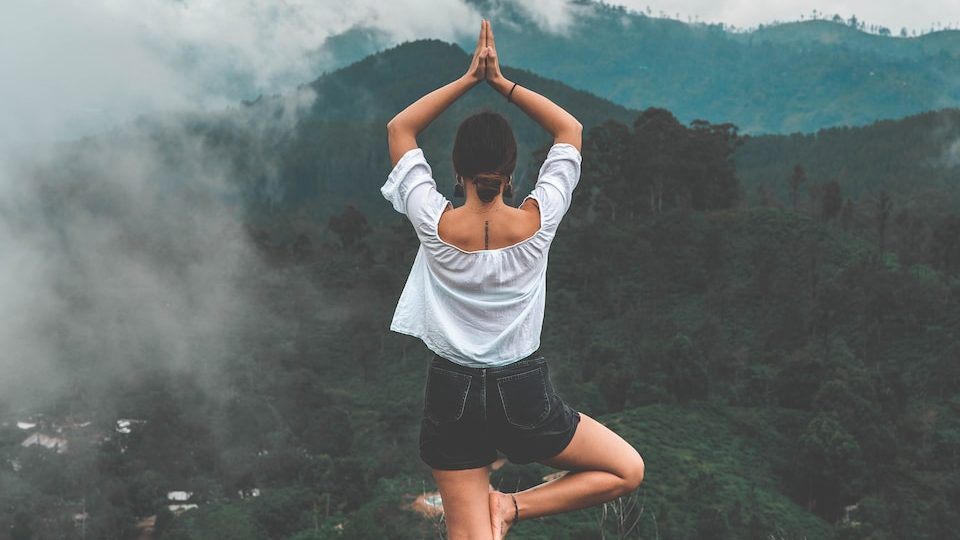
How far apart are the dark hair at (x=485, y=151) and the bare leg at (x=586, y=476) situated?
972 mm

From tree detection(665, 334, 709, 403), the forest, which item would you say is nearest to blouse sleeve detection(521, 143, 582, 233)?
the forest

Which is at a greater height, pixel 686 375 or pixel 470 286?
pixel 470 286

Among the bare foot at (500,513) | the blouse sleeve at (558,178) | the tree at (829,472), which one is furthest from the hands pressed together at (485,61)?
the tree at (829,472)

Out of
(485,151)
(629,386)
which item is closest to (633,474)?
(485,151)

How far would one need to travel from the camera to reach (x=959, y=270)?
37.6 m

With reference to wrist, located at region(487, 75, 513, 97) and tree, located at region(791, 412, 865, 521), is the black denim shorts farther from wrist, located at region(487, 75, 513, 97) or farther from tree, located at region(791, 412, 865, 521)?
tree, located at region(791, 412, 865, 521)

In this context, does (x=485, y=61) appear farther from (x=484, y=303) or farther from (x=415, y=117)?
(x=484, y=303)

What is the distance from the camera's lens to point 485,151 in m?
2.55

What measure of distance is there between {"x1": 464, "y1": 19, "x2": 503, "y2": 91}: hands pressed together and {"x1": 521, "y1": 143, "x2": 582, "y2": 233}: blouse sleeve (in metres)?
0.34

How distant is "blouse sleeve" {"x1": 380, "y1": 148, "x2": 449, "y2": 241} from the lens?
8.53 feet

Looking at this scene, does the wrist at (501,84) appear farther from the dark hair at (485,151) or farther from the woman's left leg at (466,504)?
the woman's left leg at (466,504)

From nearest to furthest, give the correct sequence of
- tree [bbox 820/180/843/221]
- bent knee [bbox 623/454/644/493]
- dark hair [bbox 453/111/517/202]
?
dark hair [bbox 453/111/517/202]
bent knee [bbox 623/454/644/493]
tree [bbox 820/180/843/221]

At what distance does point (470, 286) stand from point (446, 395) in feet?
1.31

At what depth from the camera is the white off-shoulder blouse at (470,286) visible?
2.58 metres
